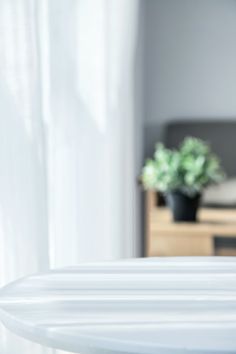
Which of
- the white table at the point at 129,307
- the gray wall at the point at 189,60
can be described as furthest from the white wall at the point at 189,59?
the white table at the point at 129,307

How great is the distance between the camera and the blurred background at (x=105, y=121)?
1.60m

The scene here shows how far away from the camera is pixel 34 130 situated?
167 centimetres

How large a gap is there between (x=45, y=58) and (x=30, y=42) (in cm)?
25

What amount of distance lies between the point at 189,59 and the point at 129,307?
10.6 ft

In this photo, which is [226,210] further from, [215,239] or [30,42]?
[30,42]

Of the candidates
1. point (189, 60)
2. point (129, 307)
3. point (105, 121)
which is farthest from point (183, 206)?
point (129, 307)

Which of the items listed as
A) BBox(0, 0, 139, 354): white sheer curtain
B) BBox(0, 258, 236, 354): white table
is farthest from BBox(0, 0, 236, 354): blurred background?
BBox(0, 258, 236, 354): white table

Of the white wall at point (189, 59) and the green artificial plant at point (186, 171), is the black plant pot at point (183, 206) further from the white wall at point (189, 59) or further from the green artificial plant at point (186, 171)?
the white wall at point (189, 59)

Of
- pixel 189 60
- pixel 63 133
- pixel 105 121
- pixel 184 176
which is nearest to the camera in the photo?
pixel 63 133

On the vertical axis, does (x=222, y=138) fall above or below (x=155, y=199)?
above

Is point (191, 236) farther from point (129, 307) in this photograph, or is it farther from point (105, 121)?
point (129, 307)

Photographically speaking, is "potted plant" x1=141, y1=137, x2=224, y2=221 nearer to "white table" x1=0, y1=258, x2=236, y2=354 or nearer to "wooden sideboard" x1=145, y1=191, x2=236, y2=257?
"wooden sideboard" x1=145, y1=191, x2=236, y2=257

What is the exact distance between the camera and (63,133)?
82.9 inches

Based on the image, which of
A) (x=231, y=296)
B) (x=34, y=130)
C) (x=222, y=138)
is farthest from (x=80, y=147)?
(x=222, y=138)
